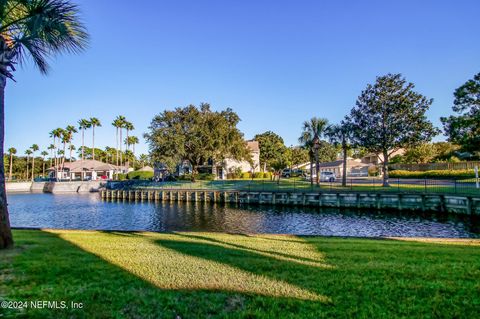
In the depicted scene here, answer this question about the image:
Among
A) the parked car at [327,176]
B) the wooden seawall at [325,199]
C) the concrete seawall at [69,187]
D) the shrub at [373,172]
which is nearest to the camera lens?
the wooden seawall at [325,199]

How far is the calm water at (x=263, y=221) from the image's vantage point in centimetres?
1862

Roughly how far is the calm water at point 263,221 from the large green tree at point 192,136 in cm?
1473

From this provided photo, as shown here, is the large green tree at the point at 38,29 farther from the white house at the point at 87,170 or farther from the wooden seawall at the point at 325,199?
the white house at the point at 87,170

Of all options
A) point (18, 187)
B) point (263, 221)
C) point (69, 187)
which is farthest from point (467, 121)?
point (18, 187)

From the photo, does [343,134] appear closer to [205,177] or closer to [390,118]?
[390,118]

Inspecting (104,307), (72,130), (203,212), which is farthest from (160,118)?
(72,130)

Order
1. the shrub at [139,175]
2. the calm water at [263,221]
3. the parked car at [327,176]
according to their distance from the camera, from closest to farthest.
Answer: the calm water at [263,221] → the parked car at [327,176] → the shrub at [139,175]

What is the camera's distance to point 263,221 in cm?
2295

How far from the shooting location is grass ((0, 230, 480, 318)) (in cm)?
390

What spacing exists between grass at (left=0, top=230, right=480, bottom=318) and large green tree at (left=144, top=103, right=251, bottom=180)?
36.4 metres

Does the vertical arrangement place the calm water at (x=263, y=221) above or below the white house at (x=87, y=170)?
below

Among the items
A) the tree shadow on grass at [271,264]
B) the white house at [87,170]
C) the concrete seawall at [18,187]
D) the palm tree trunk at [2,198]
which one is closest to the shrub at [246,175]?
the white house at [87,170]

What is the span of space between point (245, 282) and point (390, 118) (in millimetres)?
34227

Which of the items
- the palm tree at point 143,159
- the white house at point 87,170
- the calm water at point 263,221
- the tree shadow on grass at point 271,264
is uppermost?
the palm tree at point 143,159
